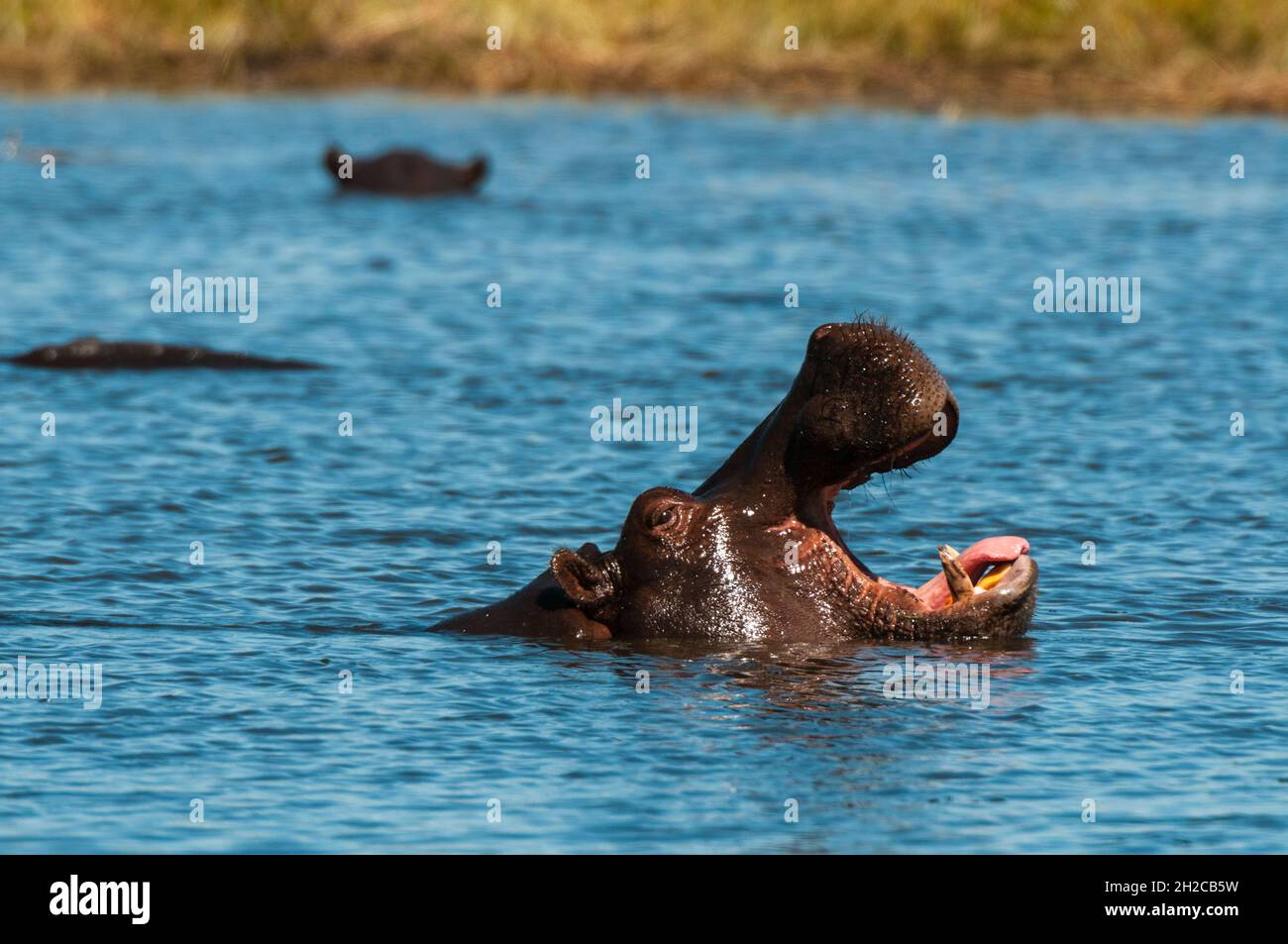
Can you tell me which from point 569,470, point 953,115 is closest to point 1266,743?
point 569,470

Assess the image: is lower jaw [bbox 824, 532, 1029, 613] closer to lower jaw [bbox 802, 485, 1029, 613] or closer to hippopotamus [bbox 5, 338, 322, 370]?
lower jaw [bbox 802, 485, 1029, 613]

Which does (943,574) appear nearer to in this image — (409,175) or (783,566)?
(783,566)

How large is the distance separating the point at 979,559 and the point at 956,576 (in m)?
0.20

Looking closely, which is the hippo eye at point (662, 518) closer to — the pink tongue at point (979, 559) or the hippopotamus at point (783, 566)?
the hippopotamus at point (783, 566)

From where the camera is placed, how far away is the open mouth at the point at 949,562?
9.14 meters

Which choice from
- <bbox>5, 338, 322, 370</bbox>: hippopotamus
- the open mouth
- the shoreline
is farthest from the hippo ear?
the shoreline

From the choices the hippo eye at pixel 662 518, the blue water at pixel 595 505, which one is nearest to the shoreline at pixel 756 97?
the blue water at pixel 595 505

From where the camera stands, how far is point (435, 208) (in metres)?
28.8

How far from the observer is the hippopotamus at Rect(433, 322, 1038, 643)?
9.18 meters

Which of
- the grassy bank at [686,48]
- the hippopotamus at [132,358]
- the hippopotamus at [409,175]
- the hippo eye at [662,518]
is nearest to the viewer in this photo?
the hippo eye at [662,518]

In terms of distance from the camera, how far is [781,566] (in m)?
9.55

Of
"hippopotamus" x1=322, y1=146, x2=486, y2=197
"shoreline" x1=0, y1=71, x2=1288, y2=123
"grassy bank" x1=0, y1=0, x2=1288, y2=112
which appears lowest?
"hippopotamus" x1=322, y1=146, x2=486, y2=197

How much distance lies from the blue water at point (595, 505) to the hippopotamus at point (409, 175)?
0.30 meters

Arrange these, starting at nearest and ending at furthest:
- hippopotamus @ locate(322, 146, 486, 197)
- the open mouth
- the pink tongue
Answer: the open mouth, the pink tongue, hippopotamus @ locate(322, 146, 486, 197)
